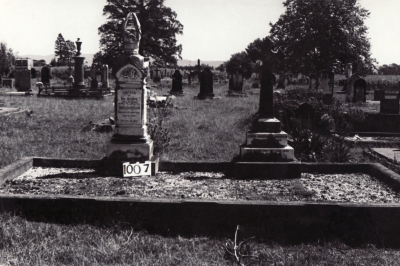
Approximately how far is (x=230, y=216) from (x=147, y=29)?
3873cm

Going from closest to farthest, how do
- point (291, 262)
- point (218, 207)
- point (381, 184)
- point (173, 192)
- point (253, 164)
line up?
1. point (291, 262)
2. point (218, 207)
3. point (173, 192)
4. point (381, 184)
5. point (253, 164)

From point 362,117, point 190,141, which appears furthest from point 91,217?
point 362,117

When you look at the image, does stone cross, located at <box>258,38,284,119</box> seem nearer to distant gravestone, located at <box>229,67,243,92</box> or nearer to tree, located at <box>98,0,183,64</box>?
distant gravestone, located at <box>229,67,243,92</box>

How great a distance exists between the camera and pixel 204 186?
5832 mm

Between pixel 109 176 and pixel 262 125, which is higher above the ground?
pixel 262 125

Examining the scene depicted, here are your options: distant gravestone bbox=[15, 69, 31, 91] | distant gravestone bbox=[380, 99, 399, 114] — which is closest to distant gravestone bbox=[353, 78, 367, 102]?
distant gravestone bbox=[380, 99, 399, 114]

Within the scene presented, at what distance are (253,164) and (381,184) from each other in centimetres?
186

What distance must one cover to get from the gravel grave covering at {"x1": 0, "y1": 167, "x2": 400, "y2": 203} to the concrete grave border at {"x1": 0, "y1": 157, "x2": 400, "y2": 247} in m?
0.55

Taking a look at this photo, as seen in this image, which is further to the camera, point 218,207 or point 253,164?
point 253,164

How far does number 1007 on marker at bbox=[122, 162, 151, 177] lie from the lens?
6.27m

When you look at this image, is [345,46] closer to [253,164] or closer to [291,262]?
[253,164]

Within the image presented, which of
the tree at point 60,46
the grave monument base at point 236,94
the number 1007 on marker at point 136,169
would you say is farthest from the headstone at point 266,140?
the tree at point 60,46

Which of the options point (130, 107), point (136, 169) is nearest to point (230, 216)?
point (136, 169)

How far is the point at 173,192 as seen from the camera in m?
5.48
